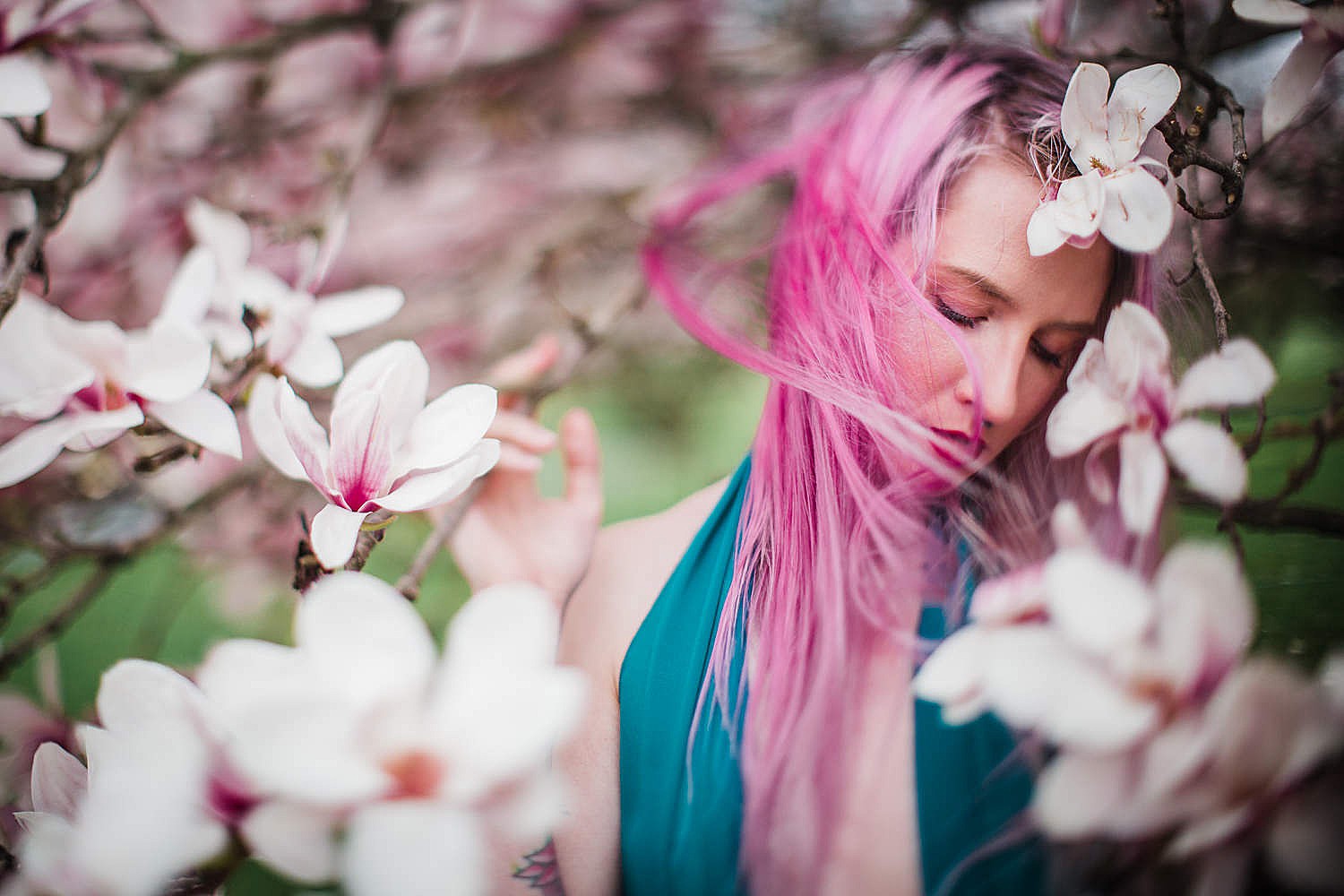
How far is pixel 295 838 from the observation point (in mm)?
359

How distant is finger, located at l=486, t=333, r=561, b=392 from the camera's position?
0.84 meters

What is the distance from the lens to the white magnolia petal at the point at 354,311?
2.06 ft

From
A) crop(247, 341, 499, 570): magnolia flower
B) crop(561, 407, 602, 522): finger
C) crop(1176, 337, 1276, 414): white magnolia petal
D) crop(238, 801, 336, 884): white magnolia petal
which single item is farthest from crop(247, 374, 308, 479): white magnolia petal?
crop(1176, 337, 1276, 414): white magnolia petal

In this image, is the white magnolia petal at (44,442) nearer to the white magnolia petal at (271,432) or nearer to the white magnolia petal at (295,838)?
the white magnolia petal at (271,432)

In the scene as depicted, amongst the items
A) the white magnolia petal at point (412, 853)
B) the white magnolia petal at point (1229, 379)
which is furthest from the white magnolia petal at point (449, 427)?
the white magnolia petal at point (1229, 379)

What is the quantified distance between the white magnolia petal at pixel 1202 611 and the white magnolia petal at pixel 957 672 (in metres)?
0.08

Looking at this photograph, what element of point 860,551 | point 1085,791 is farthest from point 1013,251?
point 1085,791

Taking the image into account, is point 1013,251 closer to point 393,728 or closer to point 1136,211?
point 1136,211

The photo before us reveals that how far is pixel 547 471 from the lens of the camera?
1.12 meters

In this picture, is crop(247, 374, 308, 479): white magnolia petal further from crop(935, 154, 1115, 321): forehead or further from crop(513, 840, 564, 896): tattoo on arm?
crop(935, 154, 1115, 321): forehead

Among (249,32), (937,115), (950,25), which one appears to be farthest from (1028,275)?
(249,32)

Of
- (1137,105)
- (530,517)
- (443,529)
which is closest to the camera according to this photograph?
(1137,105)

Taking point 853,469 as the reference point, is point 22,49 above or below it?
above

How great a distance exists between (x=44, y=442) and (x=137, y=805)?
11.1 inches
